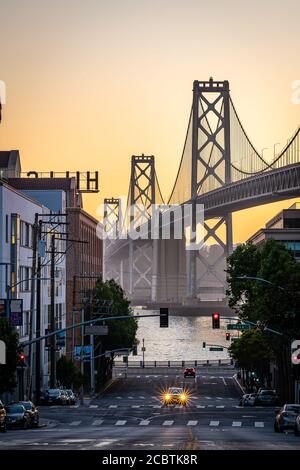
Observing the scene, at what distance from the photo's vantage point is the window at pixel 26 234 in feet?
327

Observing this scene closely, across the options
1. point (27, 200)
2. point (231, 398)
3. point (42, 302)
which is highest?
point (27, 200)

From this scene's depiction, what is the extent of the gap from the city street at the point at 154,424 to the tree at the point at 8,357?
2934 mm

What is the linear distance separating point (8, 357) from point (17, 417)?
8.83m

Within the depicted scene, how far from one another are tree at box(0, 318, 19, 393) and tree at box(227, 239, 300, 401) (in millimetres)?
14395

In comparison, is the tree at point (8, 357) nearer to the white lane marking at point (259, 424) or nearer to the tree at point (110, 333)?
the white lane marking at point (259, 424)

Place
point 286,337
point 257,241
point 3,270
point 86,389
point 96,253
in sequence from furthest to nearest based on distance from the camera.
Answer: point 257,241 → point 96,253 → point 86,389 → point 3,270 → point 286,337

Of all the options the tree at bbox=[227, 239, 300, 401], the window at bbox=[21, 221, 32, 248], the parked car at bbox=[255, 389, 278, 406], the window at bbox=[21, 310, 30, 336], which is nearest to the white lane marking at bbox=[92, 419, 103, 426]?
the tree at bbox=[227, 239, 300, 401]

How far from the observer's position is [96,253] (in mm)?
162875

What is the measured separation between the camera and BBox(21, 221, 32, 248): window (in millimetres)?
99812

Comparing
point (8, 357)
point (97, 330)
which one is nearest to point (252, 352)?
point (97, 330)
